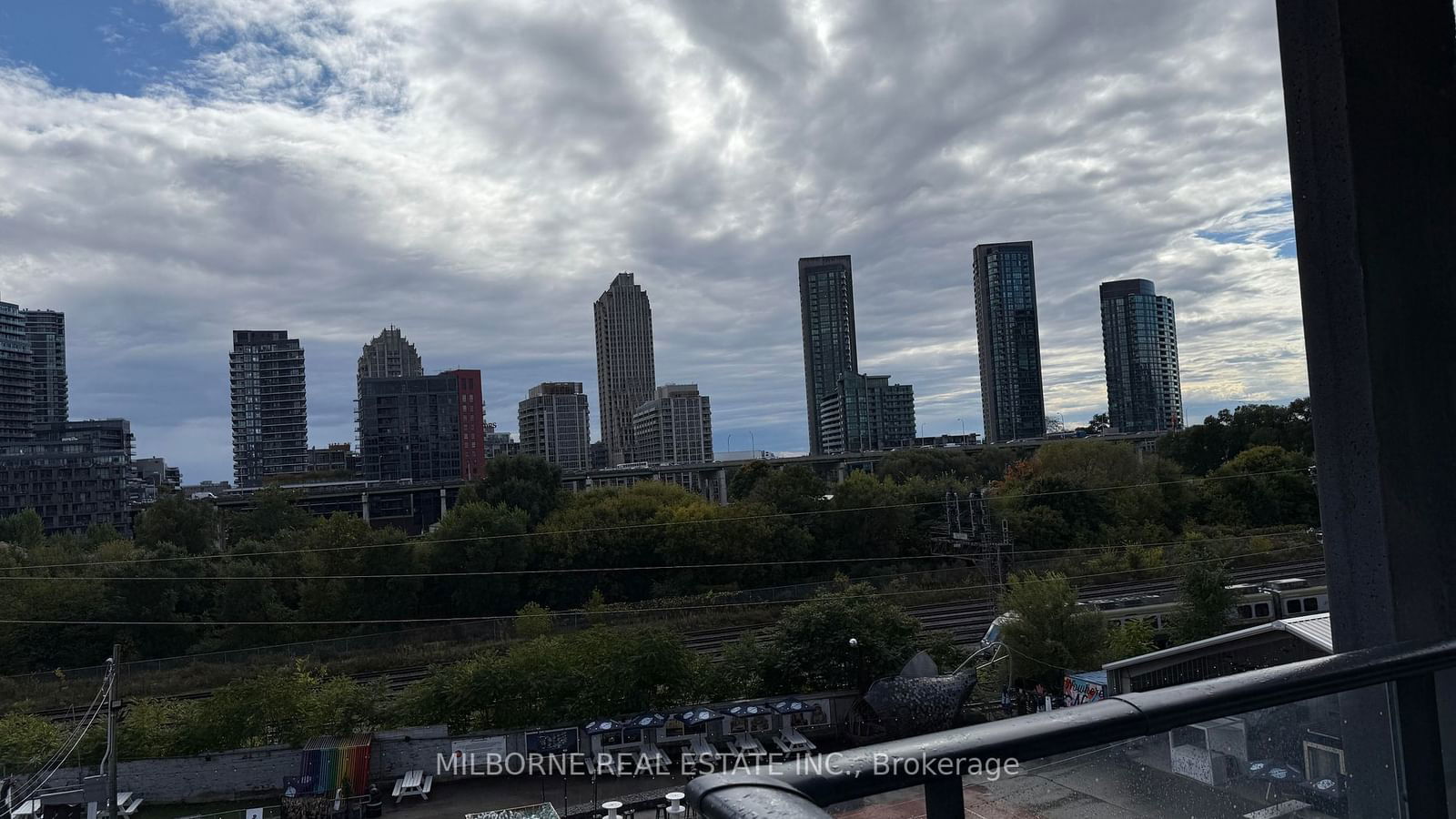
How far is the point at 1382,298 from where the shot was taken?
180 cm

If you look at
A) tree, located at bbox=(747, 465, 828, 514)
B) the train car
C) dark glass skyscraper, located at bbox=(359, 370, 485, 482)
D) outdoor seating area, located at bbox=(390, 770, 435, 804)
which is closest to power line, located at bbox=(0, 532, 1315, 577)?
tree, located at bbox=(747, 465, 828, 514)

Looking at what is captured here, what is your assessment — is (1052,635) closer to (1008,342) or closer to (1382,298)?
(1382,298)

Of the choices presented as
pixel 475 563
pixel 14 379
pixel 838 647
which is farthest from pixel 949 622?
pixel 14 379

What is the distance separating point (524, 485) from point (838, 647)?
18526mm

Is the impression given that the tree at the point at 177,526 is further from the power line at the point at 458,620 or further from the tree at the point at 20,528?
the power line at the point at 458,620

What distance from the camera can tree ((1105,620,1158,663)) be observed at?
54.4ft

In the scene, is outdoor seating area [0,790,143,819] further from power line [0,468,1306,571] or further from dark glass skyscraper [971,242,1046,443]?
dark glass skyscraper [971,242,1046,443]

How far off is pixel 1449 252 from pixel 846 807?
1950 millimetres

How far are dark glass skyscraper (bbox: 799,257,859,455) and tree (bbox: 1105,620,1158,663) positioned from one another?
3617 inches

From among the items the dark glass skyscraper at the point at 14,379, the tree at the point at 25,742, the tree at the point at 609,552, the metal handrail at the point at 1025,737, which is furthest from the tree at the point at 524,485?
the dark glass skyscraper at the point at 14,379

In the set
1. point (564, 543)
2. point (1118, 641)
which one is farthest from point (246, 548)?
point (1118, 641)

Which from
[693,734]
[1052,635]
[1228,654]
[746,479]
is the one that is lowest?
[693,734]

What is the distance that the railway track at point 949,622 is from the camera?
20422mm

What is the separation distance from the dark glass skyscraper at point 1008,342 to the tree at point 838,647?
240 ft
